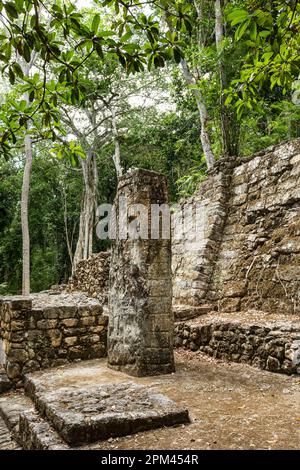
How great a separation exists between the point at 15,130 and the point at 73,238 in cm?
2135

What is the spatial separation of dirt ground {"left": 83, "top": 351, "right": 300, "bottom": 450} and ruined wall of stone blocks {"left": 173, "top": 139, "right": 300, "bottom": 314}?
164cm

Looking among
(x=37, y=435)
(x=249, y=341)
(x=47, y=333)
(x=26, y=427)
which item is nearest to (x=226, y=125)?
(x=249, y=341)

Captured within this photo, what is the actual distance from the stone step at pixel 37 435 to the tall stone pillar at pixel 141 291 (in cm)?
147

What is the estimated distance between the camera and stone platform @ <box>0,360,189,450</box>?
2.79 m

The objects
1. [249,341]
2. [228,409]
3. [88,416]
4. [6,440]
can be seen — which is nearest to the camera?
[88,416]

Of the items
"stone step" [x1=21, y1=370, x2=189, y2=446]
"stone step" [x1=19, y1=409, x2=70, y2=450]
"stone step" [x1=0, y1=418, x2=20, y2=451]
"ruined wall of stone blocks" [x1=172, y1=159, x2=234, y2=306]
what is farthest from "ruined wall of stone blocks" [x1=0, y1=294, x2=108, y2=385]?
"ruined wall of stone blocks" [x1=172, y1=159, x2=234, y2=306]

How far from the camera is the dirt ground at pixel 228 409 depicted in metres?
2.71

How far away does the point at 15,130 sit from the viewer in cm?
257

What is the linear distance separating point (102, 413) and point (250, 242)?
15.1 feet

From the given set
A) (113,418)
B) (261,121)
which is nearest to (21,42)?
(113,418)

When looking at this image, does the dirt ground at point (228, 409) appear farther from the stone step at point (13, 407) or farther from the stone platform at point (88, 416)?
the stone step at point (13, 407)

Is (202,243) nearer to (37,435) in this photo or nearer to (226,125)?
(226,125)

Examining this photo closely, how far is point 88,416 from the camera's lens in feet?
9.53

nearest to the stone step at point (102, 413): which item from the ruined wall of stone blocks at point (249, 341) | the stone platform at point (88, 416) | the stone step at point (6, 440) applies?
the stone platform at point (88, 416)
